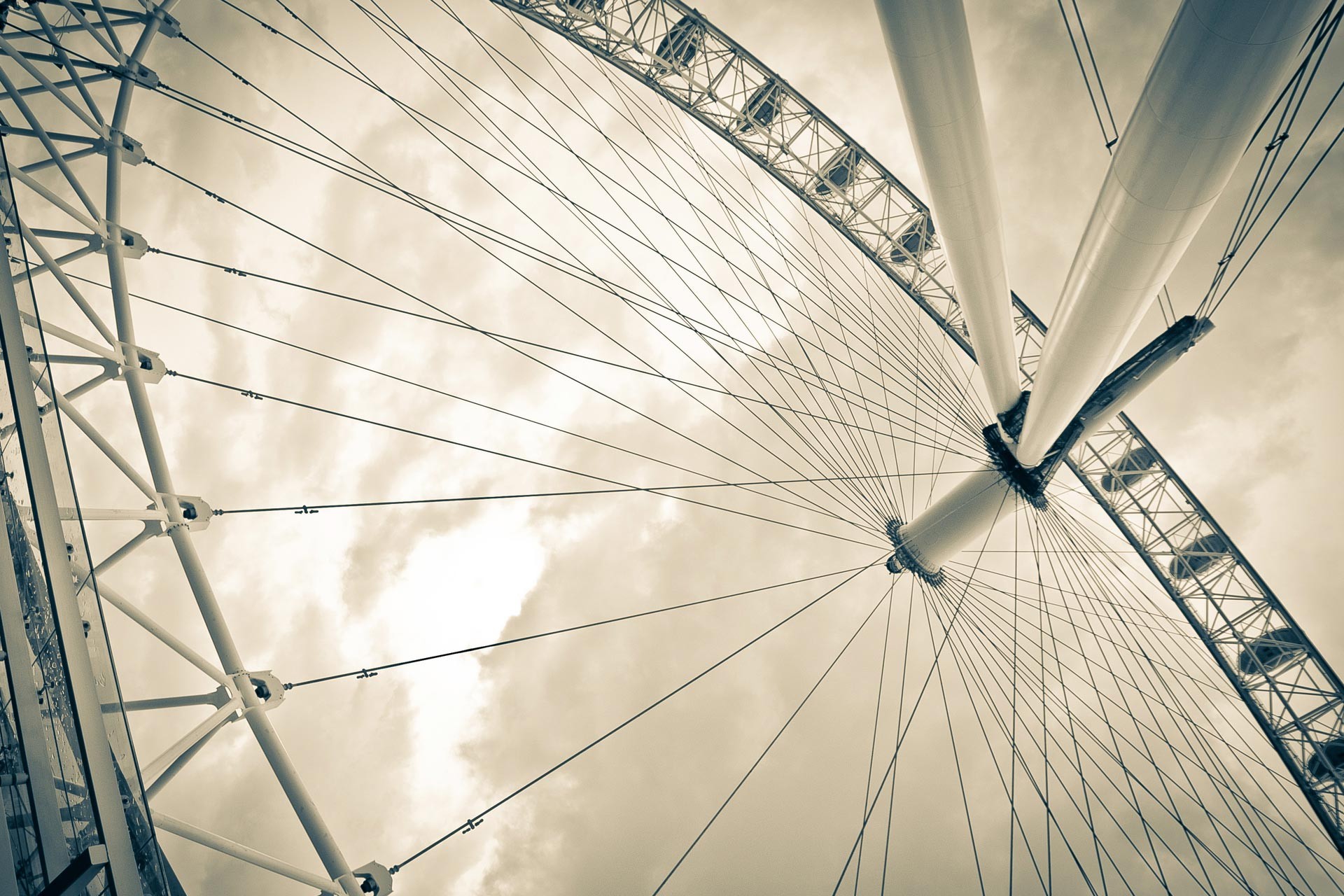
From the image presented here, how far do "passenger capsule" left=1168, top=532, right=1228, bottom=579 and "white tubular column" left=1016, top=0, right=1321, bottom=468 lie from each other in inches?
768

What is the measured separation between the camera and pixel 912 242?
73.8 feet

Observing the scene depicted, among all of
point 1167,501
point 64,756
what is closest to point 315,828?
point 64,756

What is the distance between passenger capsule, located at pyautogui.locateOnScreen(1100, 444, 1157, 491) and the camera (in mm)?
23094

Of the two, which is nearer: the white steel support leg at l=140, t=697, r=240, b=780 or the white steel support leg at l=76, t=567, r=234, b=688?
the white steel support leg at l=140, t=697, r=240, b=780

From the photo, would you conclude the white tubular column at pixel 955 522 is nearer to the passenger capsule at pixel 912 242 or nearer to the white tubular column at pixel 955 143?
the white tubular column at pixel 955 143

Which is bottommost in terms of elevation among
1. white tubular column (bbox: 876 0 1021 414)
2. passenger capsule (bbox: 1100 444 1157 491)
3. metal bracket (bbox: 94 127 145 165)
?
white tubular column (bbox: 876 0 1021 414)

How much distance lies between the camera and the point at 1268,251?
2811 centimetres

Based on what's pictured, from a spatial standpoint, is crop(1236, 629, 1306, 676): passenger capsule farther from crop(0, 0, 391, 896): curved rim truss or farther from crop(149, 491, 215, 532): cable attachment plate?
crop(149, 491, 215, 532): cable attachment plate

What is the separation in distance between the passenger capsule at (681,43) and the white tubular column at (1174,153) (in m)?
16.1

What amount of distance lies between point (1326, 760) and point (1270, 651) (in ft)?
11.6

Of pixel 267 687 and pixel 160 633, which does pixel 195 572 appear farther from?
pixel 267 687

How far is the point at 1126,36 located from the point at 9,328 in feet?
Result: 107

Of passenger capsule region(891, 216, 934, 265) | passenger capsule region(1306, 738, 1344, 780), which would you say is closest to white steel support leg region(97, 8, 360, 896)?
passenger capsule region(891, 216, 934, 265)

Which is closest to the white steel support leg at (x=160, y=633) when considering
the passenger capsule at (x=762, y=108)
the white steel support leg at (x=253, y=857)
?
the white steel support leg at (x=253, y=857)
